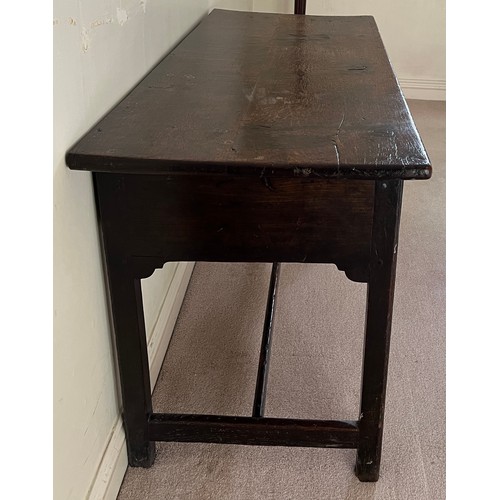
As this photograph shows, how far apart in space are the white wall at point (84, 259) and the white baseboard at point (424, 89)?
281 centimetres

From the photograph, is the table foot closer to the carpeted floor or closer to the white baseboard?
the carpeted floor

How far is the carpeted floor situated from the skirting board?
30mm

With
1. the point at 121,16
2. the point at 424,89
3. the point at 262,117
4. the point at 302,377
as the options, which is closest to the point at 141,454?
the point at 302,377

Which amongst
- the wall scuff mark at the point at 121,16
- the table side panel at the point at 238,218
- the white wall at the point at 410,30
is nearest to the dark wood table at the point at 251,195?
the table side panel at the point at 238,218

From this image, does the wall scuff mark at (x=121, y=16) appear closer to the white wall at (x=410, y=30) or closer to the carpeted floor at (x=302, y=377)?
the carpeted floor at (x=302, y=377)

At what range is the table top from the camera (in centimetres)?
100

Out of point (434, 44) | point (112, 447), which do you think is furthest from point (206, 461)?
point (434, 44)

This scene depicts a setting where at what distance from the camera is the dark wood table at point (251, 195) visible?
3.33 feet

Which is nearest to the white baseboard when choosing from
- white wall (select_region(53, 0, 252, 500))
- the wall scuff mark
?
white wall (select_region(53, 0, 252, 500))

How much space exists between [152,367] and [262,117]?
26.6 inches
